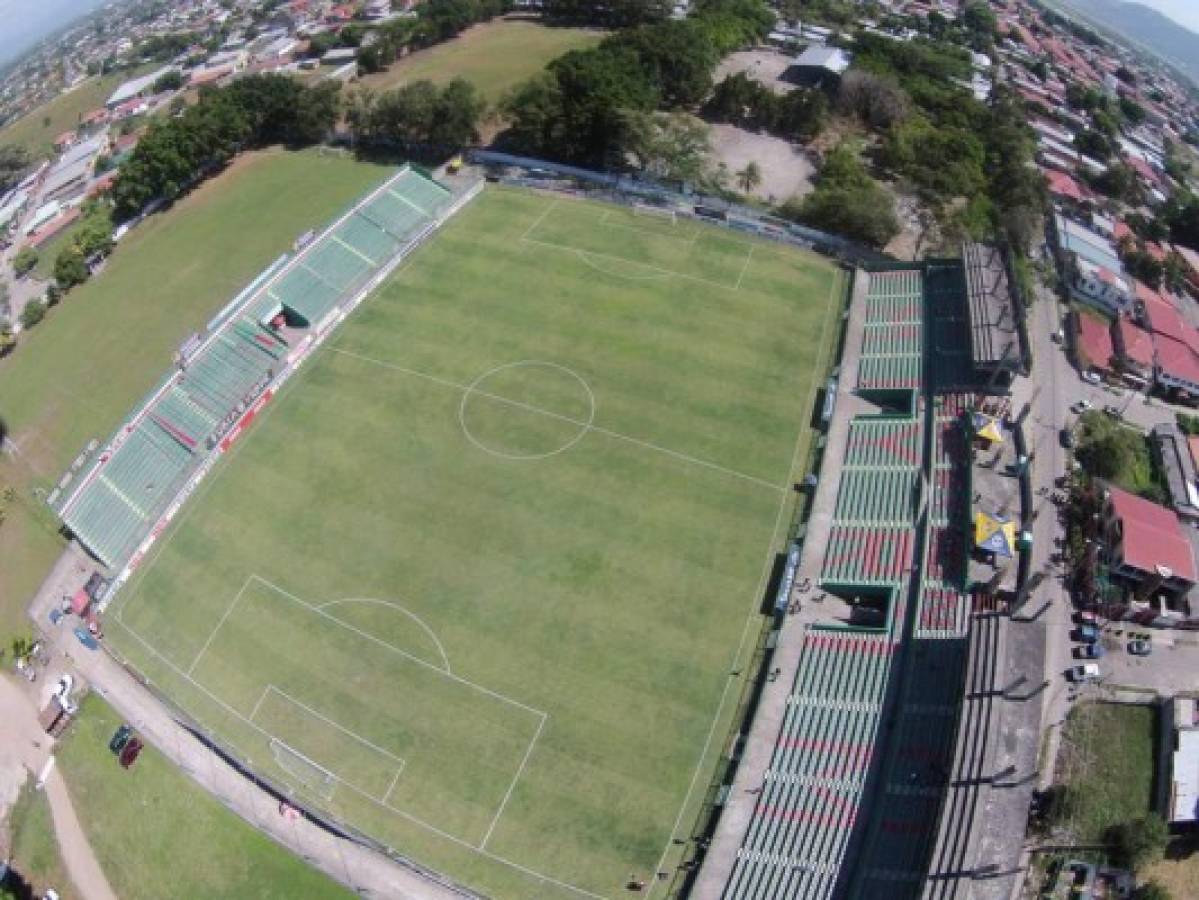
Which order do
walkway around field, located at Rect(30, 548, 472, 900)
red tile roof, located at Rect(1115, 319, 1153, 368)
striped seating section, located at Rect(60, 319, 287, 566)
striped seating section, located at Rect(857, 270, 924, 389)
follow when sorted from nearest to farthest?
walkway around field, located at Rect(30, 548, 472, 900)
striped seating section, located at Rect(60, 319, 287, 566)
striped seating section, located at Rect(857, 270, 924, 389)
red tile roof, located at Rect(1115, 319, 1153, 368)

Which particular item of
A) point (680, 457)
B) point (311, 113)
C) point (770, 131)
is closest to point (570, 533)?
point (680, 457)

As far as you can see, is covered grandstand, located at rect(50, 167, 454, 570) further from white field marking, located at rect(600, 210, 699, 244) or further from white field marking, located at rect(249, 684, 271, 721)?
white field marking, located at rect(249, 684, 271, 721)

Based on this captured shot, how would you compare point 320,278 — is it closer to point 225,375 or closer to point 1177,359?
point 225,375

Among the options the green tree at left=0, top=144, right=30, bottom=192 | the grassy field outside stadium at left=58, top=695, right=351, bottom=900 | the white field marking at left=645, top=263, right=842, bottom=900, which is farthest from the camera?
the green tree at left=0, top=144, right=30, bottom=192

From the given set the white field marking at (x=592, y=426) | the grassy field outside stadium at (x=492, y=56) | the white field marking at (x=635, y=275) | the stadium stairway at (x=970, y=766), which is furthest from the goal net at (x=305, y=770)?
the grassy field outside stadium at (x=492, y=56)

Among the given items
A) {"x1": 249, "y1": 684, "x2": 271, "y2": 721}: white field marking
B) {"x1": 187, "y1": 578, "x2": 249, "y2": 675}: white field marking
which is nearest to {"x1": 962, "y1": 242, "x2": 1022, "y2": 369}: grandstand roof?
{"x1": 249, "y1": 684, "x2": 271, "y2": 721}: white field marking

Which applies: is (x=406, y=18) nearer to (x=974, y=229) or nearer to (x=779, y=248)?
(x=779, y=248)

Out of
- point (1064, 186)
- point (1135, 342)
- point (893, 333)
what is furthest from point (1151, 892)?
point (1064, 186)
